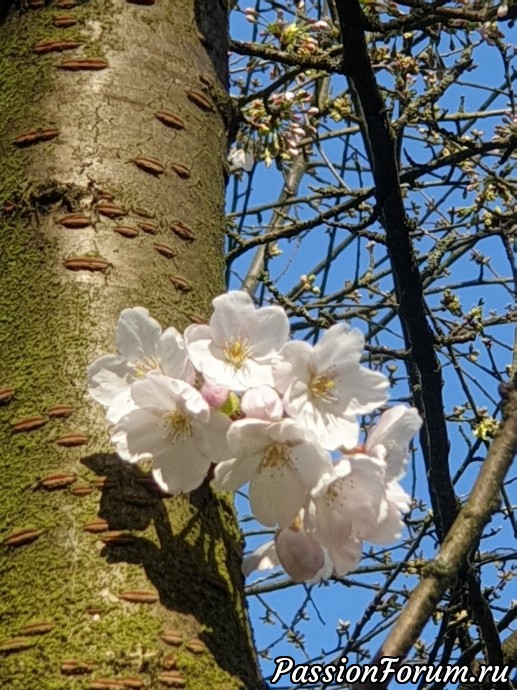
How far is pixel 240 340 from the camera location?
1080 millimetres

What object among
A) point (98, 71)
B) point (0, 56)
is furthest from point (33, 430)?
point (0, 56)

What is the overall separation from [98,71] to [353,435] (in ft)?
2.33

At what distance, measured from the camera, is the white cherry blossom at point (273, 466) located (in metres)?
1.04

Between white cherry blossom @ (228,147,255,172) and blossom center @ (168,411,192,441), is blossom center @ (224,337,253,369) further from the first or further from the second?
white cherry blossom @ (228,147,255,172)

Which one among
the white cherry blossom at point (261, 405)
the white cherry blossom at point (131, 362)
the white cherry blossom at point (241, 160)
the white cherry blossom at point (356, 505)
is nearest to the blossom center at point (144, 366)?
the white cherry blossom at point (131, 362)

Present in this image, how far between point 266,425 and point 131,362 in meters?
0.18

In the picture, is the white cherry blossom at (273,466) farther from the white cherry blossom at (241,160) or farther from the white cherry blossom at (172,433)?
the white cherry blossom at (241,160)

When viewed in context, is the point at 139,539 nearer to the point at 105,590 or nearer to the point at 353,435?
the point at 105,590

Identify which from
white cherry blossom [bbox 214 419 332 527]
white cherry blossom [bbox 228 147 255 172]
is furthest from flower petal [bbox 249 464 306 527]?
white cherry blossom [bbox 228 147 255 172]

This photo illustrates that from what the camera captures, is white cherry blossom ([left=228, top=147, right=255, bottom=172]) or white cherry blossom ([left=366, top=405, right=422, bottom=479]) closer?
white cherry blossom ([left=366, top=405, right=422, bottom=479])

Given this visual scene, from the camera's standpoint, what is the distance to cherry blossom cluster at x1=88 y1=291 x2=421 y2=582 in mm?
1052

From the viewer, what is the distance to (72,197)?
4.34 ft

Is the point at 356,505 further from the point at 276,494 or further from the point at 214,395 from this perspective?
the point at 214,395

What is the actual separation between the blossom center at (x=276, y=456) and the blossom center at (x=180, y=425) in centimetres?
9
